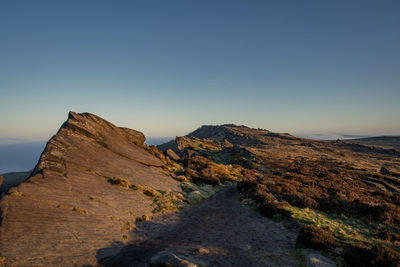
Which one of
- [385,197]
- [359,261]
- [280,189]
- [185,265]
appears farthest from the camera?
[385,197]

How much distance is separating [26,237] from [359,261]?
695 inches

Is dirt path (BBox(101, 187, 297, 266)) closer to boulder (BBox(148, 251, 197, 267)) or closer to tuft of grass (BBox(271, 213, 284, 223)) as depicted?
tuft of grass (BBox(271, 213, 284, 223))

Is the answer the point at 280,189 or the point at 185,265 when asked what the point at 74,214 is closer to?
the point at 185,265

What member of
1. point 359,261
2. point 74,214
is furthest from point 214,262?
point 74,214

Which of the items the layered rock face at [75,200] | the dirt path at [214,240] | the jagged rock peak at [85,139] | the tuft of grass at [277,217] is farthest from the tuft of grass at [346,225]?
the jagged rock peak at [85,139]

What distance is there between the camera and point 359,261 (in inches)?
368

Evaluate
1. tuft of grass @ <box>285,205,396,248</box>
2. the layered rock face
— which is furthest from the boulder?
tuft of grass @ <box>285,205,396,248</box>

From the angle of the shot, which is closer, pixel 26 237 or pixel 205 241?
pixel 26 237

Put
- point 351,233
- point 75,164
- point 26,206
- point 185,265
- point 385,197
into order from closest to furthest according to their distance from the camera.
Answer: point 185,265, point 26,206, point 351,233, point 75,164, point 385,197

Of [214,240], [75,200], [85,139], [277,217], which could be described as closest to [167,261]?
[214,240]

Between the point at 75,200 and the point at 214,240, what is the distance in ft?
38.0

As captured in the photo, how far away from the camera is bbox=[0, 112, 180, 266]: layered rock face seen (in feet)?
32.6

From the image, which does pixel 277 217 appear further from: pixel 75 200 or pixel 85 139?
pixel 85 139

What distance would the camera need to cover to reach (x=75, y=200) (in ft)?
49.6
